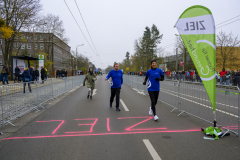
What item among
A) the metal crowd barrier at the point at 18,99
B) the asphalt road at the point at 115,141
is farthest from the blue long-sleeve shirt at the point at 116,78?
the metal crowd barrier at the point at 18,99

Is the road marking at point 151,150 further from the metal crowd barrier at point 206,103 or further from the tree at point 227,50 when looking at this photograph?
the tree at point 227,50

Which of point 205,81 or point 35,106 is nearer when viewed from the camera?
point 205,81

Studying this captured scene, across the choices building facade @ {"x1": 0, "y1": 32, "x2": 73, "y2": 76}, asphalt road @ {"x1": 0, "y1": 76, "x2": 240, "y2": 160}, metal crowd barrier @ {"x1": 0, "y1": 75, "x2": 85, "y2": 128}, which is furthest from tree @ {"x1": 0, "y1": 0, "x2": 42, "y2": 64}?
asphalt road @ {"x1": 0, "y1": 76, "x2": 240, "y2": 160}

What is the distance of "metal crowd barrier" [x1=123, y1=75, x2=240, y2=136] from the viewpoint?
16.0ft

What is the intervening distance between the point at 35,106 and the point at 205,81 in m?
6.55

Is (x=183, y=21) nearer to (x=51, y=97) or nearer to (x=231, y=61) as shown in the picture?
(x=51, y=97)

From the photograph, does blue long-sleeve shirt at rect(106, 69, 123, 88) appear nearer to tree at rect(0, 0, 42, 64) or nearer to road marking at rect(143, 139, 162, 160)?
road marking at rect(143, 139, 162, 160)

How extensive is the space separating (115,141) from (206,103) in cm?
334

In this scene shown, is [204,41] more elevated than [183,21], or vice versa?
[183,21]

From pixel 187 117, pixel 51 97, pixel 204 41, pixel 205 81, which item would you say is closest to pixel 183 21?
pixel 204 41

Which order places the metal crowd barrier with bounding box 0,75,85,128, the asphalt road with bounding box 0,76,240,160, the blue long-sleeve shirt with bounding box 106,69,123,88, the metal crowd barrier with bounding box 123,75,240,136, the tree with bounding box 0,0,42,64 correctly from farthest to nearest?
the tree with bounding box 0,0,42,64
the blue long-sleeve shirt with bounding box 106,69,123,88
the metal crowd barrier with bounding box 0,75,85,128
the metal crowd barrier with bounding box 123,75,240,136
the asphalt road with bounding box 0,76,240,160

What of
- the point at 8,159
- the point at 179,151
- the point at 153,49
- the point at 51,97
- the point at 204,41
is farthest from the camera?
the point at 153,49

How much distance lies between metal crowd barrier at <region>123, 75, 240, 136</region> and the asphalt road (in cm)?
42

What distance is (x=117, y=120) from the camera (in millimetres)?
6145
